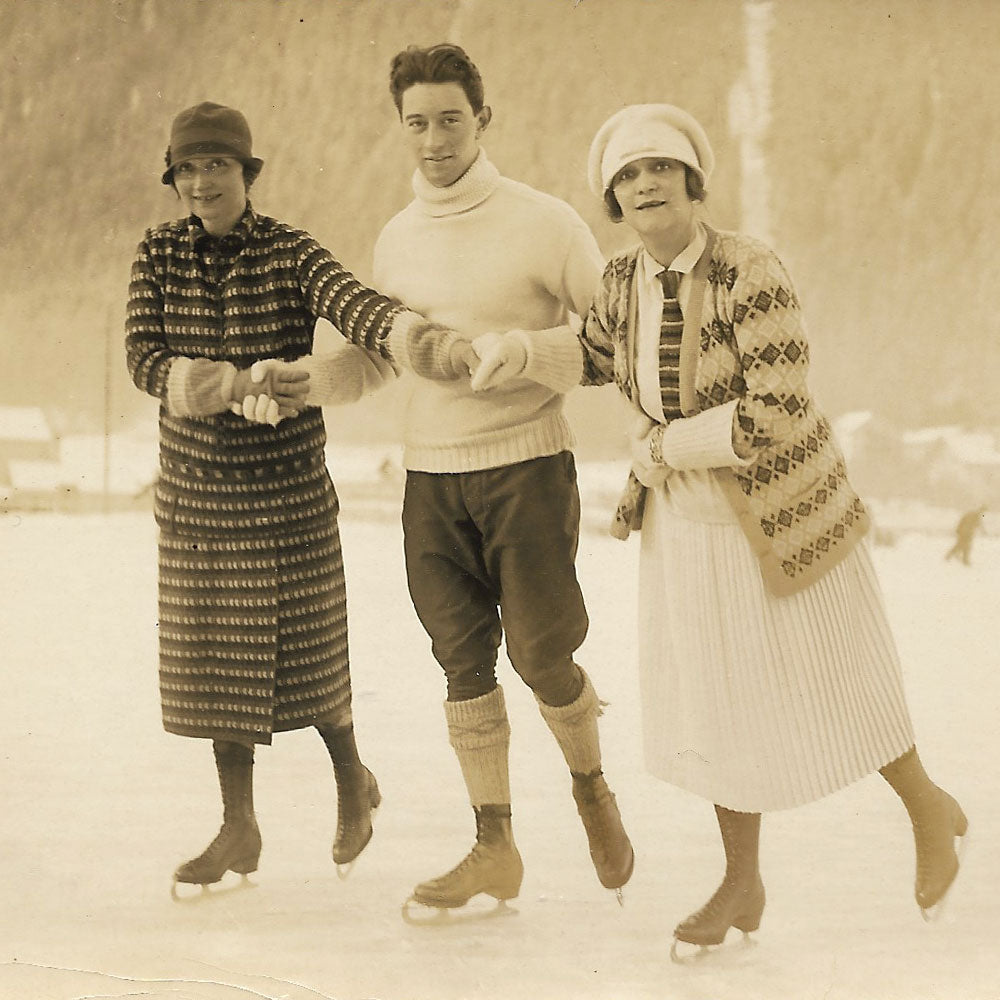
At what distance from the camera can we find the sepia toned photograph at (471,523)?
80.2 inches

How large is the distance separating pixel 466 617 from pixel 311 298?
1.96ft

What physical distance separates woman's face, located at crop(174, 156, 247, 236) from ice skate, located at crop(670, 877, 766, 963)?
1.41 m

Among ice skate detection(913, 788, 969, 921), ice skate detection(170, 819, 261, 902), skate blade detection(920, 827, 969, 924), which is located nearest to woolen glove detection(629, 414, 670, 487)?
ice skate detection(913, 788, 969, 921)

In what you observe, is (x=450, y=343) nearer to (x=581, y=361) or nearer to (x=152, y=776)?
(x=581, y=361)

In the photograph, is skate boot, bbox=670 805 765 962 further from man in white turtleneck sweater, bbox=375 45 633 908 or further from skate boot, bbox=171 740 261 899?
skate boot, bbox=171 740 261 899

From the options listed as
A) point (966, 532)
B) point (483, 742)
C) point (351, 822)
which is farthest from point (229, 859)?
point (966, 532)

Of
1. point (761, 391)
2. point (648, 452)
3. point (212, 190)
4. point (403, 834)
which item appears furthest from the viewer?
point (403, 834)

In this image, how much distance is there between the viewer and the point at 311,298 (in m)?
2.08

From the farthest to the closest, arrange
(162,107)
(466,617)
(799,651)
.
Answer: (162,107) → (466,617) → (799,651)

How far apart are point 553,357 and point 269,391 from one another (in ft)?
1.53

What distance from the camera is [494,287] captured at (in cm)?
204

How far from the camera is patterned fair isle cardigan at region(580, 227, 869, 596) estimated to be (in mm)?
1853

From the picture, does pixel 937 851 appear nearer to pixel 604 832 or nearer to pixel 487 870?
pixel 604 832

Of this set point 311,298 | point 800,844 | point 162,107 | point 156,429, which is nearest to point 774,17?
point 311,298
